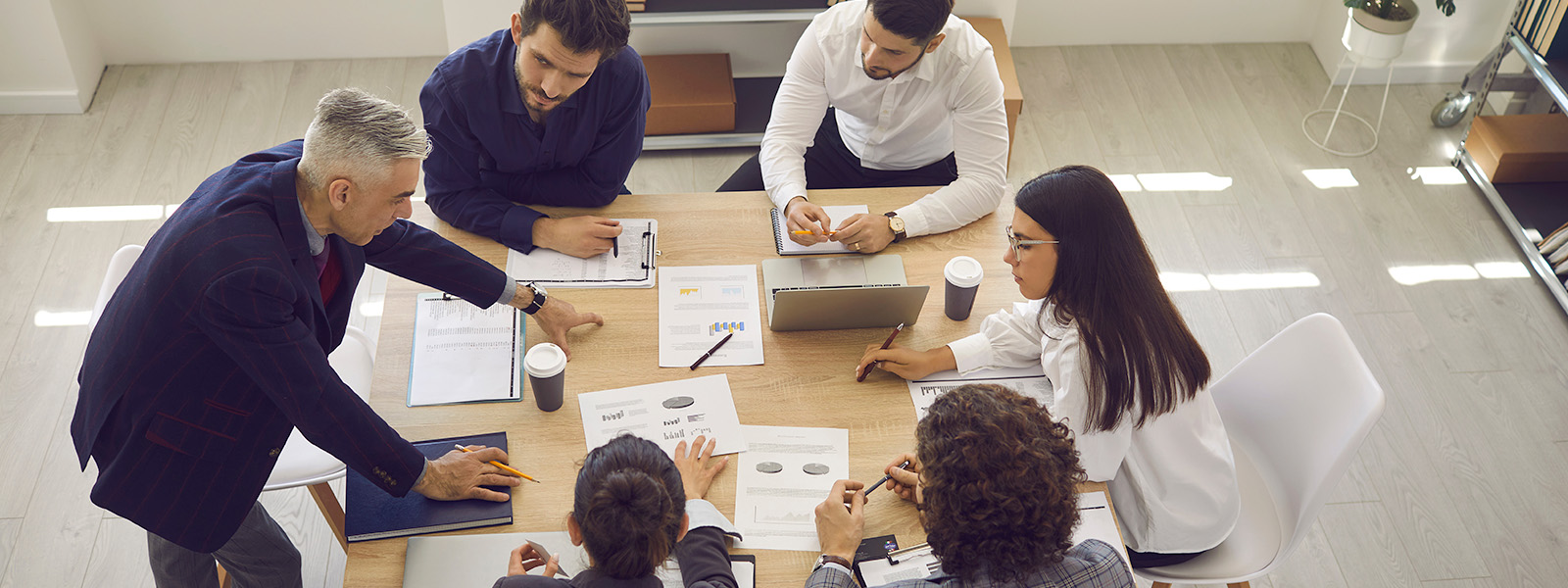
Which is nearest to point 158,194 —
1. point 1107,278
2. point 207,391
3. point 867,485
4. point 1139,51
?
point 207,391

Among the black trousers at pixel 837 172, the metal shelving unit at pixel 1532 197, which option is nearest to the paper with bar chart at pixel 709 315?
the black trousers at pixel 837 172

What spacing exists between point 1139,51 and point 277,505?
12.4 feet

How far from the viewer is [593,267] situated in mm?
2176

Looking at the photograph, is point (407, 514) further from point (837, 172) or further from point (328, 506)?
point (837, 172)

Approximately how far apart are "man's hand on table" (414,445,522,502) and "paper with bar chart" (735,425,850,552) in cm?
39

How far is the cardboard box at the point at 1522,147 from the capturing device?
3676 mm

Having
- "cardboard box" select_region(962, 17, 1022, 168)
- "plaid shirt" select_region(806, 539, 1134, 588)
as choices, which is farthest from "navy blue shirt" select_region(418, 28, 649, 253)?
"cardboard box" select_region(962, 17, 1022, 168)

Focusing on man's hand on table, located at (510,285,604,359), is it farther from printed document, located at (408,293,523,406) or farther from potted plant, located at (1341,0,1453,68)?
potted plant, located at (1341,0,1453,68)

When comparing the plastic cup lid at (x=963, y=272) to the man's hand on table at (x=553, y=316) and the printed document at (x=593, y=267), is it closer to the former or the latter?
the printed document at (x=593, y=267)

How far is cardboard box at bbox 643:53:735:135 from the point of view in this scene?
377 centimetres

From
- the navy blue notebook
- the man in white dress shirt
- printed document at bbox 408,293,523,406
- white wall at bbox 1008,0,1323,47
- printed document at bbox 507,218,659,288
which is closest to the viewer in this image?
the navy blue notebook

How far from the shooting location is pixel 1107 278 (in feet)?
5.78

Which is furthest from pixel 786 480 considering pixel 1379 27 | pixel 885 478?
pixel 1379 27

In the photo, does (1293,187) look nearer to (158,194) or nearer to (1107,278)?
(1107,278)
